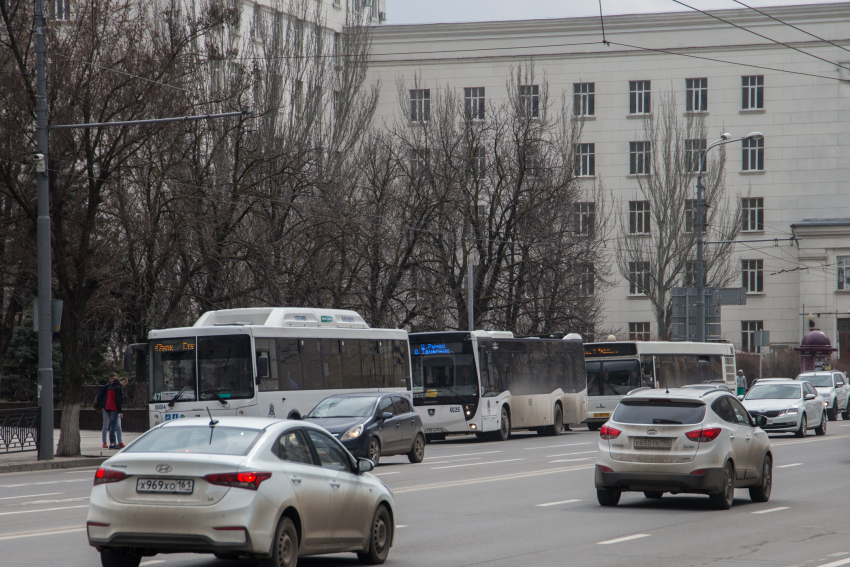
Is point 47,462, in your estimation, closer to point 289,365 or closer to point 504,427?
point 289,365

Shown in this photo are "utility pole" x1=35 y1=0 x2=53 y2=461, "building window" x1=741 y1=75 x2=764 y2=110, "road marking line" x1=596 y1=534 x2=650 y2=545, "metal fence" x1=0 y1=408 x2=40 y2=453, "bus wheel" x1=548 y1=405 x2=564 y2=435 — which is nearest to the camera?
"road marking line" x1=596 y1=534 x2=650 y2=545

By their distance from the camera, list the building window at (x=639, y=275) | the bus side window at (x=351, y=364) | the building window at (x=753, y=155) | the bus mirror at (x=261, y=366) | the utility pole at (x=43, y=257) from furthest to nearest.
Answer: the building window at (x=753, y=155), the building window at (x=639, y=275), the bus side window at (x=351, y=364), the bus mirror at (x=261, y=366), the utility pole at (x=43, y=257)

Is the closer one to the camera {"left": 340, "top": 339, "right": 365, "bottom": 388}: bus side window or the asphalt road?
the asphalt road

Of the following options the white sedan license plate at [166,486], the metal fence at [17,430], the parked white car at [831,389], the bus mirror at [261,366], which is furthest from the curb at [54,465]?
the parked white car at [831,389]

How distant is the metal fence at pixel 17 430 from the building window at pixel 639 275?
137ft

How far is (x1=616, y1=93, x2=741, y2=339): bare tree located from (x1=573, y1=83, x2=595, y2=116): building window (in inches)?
162

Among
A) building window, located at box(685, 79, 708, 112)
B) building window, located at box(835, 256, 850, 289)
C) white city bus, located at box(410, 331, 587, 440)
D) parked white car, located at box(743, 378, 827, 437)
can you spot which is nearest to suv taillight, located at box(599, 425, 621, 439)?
white city bus, located at box(410, 331, 587, 440)

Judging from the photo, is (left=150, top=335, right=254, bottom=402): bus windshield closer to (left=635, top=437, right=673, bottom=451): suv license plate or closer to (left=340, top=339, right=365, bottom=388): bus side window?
(left=340, top=339, right=365, bottom=388): bus side window

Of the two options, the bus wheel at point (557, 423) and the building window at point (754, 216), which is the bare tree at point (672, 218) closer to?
the building window at point (754, 216)

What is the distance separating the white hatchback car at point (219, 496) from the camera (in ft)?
27.9

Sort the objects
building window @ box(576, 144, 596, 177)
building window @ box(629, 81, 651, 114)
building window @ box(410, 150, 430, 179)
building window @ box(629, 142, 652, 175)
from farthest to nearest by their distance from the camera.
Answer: building window @ box(576, 144, 596, 177), building window @ box(629, 81, 651, 114), building window @ box(629, 142, 652, 175), building window @ box(410, 150, 430, 179)

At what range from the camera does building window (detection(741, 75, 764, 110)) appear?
67.4 m

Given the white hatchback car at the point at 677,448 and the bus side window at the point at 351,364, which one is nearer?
the white hatchback car at the point at 677,448

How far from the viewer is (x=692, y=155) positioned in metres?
63.5
